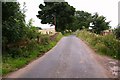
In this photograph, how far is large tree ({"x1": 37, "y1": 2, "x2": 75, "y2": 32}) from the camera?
7000 cm

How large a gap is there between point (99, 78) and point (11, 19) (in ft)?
32.1

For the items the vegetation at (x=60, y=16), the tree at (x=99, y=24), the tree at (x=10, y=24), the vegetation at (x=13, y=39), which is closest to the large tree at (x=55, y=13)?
the vegetation at (x=60, y=16)

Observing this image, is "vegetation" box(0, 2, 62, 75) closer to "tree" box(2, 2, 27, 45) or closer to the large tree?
"tree" box(2, 2, 27, 45)

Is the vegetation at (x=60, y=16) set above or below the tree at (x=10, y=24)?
above

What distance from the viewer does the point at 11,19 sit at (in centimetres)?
1956

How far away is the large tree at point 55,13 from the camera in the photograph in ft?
230

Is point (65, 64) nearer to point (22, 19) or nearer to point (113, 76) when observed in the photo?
point (113, 76)

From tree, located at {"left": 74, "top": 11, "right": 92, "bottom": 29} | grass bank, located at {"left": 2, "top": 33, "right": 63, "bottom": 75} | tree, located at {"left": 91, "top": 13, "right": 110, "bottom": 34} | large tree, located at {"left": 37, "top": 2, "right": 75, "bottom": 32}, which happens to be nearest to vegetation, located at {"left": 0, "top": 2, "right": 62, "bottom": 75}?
grass bank, located at {"left": 2, "top": 33, "right": 63, "bottom": 75}

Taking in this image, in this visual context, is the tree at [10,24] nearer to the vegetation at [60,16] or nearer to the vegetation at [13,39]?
the vegetation at [13,39]

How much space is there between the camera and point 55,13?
7094cm

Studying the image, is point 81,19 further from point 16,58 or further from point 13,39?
point 16,58

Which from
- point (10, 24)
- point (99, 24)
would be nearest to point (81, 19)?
point (99, 24)

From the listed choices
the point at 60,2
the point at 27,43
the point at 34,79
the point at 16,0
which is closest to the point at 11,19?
the point at 16,0

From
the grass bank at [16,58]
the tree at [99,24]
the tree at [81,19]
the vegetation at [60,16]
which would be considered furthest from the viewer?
the tree at [81,19]
